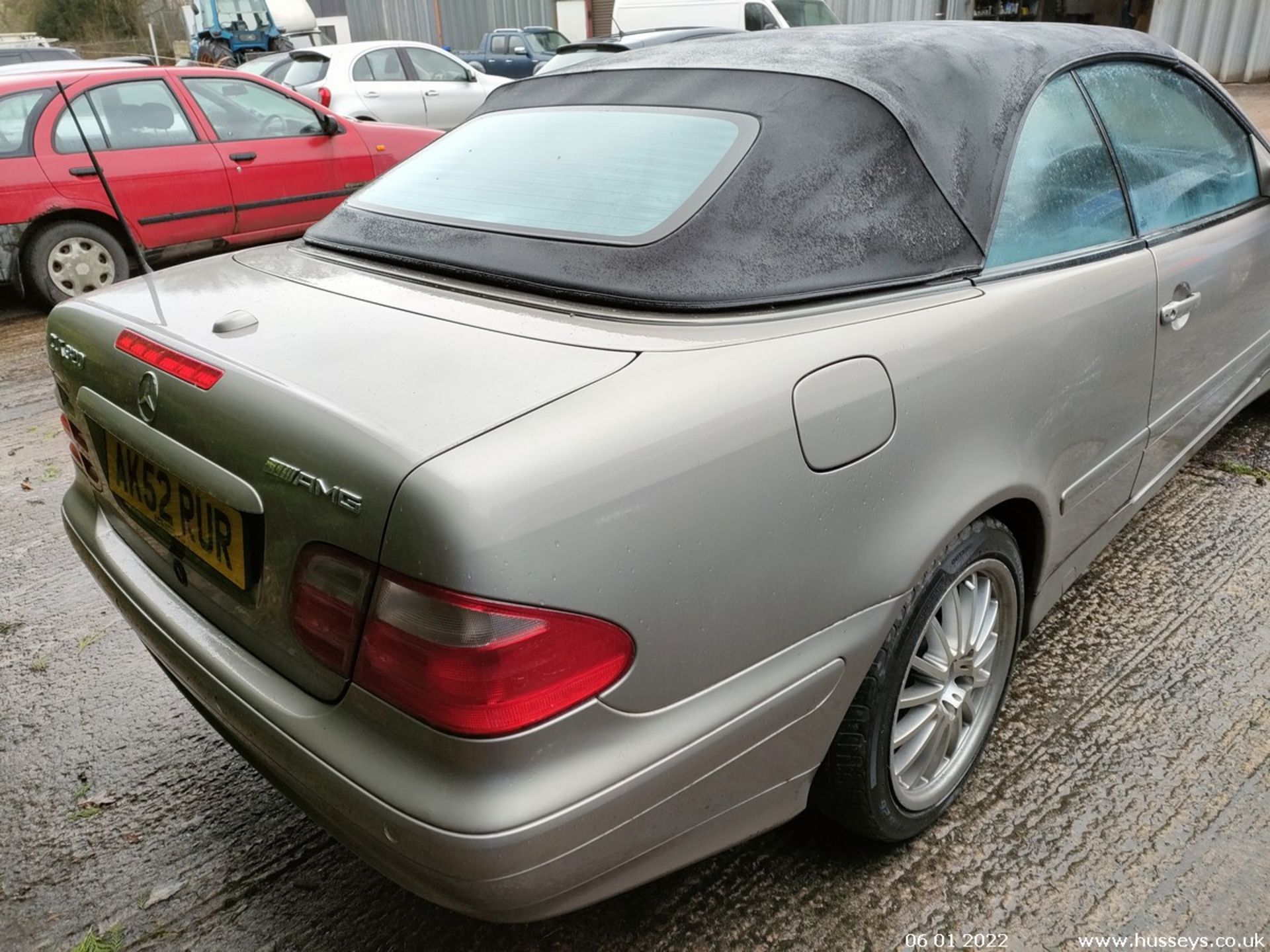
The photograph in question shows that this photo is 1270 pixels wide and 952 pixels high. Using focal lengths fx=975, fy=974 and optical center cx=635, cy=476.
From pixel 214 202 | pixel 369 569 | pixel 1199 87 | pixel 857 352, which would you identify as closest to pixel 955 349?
pixel 857 352

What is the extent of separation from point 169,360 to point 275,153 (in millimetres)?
5812

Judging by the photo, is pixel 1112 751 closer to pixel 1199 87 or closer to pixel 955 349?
pixel 955 349

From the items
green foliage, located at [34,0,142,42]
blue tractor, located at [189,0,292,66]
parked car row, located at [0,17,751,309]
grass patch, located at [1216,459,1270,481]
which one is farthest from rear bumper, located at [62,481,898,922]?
green foliage, located at [34,0,142,42]

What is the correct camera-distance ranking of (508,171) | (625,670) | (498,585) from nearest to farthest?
(498,585) → (625,670) → (508,171)

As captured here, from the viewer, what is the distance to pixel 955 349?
1781 mm

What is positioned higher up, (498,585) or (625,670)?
(498,585)

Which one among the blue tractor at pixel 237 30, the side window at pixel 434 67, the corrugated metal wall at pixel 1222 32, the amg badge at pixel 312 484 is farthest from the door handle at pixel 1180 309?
the blue tractor at pixel 237 30

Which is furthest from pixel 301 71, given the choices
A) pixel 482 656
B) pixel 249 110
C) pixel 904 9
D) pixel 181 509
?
pixel 482 656

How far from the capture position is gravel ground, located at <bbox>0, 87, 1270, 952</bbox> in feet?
6.17

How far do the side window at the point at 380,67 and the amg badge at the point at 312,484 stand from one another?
10776mm

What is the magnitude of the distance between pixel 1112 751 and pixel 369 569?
1818 mm

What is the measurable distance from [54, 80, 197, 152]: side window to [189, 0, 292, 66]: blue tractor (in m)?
14.3

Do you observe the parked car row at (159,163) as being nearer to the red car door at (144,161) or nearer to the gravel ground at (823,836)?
the red car door at (144,161)

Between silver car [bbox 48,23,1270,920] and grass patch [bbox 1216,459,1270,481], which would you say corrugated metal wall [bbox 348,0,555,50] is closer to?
grass patch [bbox 1216,459,1270,481]
